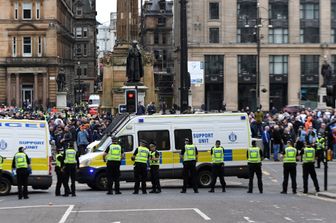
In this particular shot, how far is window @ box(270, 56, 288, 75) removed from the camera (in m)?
88.4

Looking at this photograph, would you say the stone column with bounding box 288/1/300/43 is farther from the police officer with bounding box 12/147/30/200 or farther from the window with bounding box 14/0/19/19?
the police officer with bounding box 12/147/30/200

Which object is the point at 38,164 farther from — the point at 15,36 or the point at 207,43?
the point at 15,36

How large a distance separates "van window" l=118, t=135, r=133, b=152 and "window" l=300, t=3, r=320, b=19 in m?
62.5

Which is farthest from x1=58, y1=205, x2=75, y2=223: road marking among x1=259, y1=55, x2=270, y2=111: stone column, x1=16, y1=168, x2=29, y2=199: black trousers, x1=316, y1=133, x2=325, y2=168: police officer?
x1=259, y1=55, x2=270, y2=111: stone column

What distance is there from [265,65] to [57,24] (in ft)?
Answer: 78.2

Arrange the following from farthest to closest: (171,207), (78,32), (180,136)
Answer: (78,32)
(180,136)
(171,207)

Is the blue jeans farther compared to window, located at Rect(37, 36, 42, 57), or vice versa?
window, located at Rect(37, 36, 42, 57)

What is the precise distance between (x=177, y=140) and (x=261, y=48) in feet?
195

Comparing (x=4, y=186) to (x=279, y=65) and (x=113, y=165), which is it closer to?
(x=113, y=165)

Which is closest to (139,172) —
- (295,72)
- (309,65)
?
(295,72)

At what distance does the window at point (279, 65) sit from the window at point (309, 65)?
1.65 metres

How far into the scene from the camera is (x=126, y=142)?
94.2 ft

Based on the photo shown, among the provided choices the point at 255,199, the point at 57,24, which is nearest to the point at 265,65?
the point at 57,24

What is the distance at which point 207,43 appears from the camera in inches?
3445
